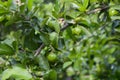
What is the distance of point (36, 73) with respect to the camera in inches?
54.4

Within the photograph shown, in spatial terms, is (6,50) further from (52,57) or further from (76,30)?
(76,30)

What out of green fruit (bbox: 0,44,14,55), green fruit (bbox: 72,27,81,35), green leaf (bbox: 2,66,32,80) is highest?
green fruit (bbox: 72,27,81,35)

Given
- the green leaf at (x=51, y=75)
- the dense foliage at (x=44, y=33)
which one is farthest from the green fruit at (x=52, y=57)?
the green leaf at (x=51, y=75)

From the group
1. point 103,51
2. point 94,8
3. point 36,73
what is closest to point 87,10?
point 94,8

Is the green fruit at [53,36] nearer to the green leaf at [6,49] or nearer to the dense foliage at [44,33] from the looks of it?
the dense foliage at [44,33]

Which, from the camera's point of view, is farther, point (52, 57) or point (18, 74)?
point (52, 57)

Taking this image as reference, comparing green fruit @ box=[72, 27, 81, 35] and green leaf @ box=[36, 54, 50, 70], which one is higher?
green fruit @ box=[72, 27, 81, 35]

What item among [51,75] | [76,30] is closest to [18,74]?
[51,75]

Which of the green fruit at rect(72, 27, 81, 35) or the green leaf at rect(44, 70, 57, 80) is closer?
the green leaf at rect(44, 70, 57, 80)

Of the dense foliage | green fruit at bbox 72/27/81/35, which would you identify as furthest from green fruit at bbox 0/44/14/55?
green fruit at bbox 72/27/81/35

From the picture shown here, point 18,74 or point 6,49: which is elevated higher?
point 6,49

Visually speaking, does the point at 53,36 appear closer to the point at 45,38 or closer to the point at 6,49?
the point at 45,38

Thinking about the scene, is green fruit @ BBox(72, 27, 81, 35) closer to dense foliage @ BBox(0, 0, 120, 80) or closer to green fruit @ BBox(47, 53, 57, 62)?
dense foliage @ BBox(0, 0, 120, 80)

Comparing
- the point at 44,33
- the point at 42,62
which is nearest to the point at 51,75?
the point at 42,62
